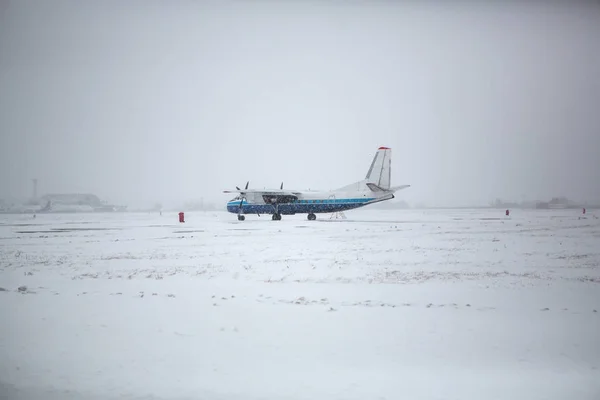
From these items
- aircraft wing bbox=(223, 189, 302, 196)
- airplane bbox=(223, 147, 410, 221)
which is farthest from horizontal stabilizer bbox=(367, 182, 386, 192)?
aircraft wing bbox=(223, 189, 302, 196)

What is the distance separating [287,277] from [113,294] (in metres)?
4.39

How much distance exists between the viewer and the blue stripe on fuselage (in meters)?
39.3

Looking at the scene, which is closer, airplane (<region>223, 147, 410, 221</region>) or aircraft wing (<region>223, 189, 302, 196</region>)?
airplane (<region>223, 147, 410, 221</region>)

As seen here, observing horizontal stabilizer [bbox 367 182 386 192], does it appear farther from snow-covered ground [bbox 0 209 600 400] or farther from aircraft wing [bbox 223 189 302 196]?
snow-covered ground [bbox 0 209 600 400]

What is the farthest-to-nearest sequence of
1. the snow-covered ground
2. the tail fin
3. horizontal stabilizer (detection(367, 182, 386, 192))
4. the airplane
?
the tail fin
the airplane
horizontal stabilizer (detection(367, 182, 386, 192))
the snow-covered ground

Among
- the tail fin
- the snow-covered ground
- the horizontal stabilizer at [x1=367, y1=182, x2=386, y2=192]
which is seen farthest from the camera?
the tail fin

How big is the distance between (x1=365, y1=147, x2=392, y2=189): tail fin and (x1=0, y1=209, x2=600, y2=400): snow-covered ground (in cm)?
2721

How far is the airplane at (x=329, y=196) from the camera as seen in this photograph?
38781mm

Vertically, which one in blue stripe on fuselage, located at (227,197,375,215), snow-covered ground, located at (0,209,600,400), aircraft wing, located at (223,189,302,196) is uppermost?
aircraft wing, located at (223,189,302,196)

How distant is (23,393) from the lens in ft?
16.5

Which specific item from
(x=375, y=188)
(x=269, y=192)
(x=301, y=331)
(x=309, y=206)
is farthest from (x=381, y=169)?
(x=301, y=331)

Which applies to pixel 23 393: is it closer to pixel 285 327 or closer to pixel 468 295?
pixel 285 327

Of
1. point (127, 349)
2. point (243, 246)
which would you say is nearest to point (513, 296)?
point (127, 349)

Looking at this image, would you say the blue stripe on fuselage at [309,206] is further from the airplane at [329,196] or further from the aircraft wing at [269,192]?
the aircraft wing at [269,192]
